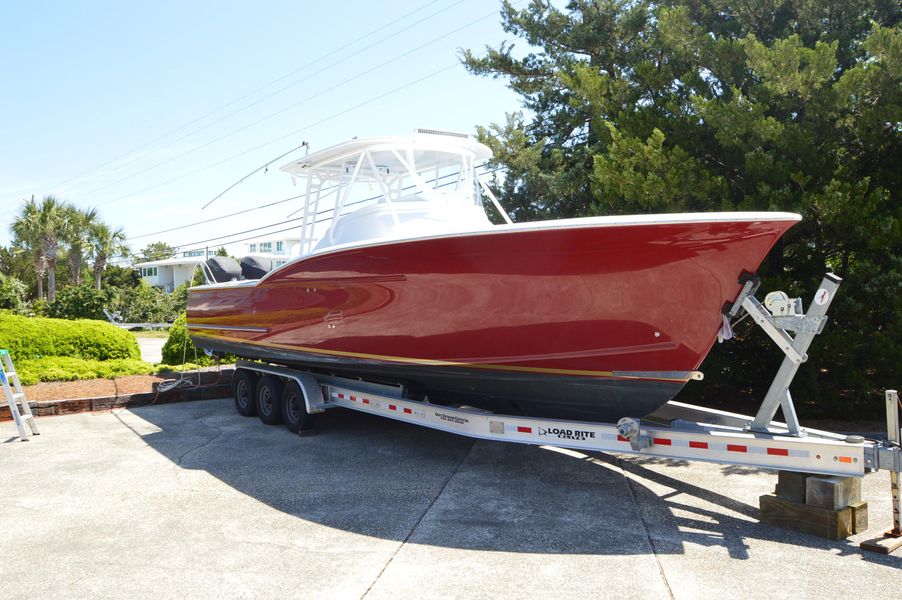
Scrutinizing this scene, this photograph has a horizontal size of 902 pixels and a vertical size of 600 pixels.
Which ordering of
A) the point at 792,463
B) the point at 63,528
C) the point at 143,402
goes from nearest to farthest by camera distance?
the point at 792,463 < the point at 63,528 < the point at 143,402

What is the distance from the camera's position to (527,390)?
5.13 m

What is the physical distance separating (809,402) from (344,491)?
208 inches

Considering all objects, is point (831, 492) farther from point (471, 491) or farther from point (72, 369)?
point (72, 369)

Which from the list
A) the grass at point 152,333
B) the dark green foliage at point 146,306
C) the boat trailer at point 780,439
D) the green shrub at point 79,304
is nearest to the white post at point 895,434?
the boat trailer at point 780,439

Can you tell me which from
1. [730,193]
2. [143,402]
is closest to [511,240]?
[730,193]

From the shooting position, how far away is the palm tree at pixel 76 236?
3457 centimetres

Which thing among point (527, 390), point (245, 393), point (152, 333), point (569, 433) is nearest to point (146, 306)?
point (152, 333)

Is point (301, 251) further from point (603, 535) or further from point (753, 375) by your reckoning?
point (753, 375)

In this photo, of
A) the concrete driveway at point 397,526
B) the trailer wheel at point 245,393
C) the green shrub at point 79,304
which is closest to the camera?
the concrete driveway at point 397,526

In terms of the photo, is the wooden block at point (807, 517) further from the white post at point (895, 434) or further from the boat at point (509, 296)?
the boat at point (509, 296)

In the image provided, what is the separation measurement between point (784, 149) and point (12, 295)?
3701 cm

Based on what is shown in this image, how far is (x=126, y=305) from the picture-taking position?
3262 centimetres

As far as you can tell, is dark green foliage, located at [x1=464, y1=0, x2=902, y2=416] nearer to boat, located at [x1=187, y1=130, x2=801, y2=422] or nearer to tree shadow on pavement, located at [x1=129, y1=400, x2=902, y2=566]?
boat, located at [x1=187, y1=130, x2=801, y2=422]

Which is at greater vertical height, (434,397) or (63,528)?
(434,397)
